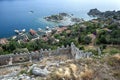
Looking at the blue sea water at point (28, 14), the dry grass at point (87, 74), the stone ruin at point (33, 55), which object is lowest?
the blue sea water at point (28, 14)

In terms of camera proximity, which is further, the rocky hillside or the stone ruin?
the stone ruin

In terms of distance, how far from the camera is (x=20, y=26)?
85062mm

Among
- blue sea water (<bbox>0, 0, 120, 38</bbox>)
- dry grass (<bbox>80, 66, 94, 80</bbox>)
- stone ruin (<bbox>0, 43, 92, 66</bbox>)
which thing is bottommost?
blue sea water (<bbox>0, 0, 120, 38</bbox>)

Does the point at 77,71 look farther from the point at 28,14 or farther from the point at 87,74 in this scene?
the point at 28,14

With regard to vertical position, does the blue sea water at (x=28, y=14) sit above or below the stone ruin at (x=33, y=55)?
below

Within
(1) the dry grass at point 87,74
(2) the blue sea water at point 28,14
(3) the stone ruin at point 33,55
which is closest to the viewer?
(1) the dry grass at point 87,74

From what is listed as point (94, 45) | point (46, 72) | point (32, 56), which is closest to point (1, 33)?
point (94, 45)

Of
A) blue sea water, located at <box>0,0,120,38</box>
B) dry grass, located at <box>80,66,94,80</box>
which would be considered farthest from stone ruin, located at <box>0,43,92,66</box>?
blue sea water, located at <box>0,0,120,38</box>

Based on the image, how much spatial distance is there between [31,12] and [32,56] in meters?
85.6

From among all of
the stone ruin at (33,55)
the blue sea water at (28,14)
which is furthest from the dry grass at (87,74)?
the blue sea water at (28,14)

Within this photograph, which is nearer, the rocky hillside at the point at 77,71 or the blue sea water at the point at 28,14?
the rocky hillside at the point at 77,71

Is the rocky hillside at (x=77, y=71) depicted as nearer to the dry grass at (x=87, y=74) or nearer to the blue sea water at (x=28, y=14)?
the dry grass at (x=87, y=74)

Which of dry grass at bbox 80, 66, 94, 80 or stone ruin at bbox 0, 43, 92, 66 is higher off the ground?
dry grass at bbox 80, 66, 94, 80

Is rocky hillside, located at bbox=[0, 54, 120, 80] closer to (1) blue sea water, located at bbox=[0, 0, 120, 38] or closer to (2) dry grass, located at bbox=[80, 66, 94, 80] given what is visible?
(2) dry grass, located at bbox=[80, 66, 94, 80]
